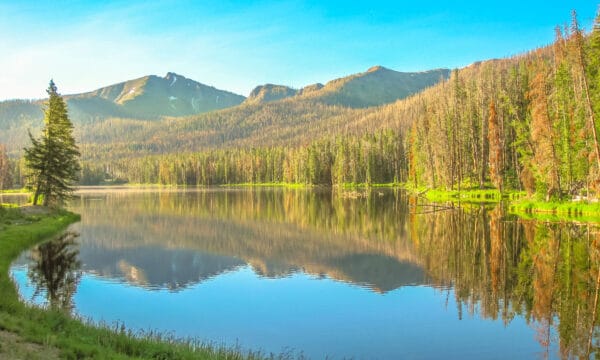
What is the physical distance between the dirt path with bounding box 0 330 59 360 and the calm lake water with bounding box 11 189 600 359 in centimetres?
649

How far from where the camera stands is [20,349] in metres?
10.1

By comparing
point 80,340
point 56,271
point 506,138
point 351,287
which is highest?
point 506,138

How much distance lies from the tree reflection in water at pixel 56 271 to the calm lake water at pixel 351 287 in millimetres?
99

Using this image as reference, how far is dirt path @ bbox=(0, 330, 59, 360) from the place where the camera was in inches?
380

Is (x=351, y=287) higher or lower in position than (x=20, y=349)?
lower

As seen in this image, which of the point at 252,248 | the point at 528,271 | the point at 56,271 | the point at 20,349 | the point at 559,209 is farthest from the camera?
the point at 559,209

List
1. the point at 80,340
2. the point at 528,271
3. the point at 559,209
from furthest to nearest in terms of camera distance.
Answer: the point at 559,209 < the point at 528,271 < the point at 80,340

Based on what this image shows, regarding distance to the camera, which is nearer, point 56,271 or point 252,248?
point 56,271

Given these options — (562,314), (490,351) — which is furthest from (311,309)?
(562,314)

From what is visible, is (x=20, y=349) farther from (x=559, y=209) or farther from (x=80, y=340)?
(x=559, y=209)

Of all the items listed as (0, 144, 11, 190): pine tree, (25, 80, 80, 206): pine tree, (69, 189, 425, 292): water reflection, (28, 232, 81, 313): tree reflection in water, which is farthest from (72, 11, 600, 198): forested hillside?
(0, 144, 11, 190): pine tree

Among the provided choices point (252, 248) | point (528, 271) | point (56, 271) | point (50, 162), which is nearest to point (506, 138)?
point (252, 248)

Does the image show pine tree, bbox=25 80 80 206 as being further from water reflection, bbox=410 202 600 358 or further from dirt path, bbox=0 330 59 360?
dirt path, bbox=0 330 59 360

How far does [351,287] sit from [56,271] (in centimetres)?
1755
